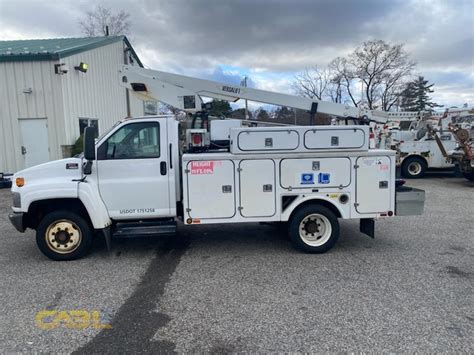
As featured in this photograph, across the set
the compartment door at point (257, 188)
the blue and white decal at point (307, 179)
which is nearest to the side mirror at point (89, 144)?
the compartment door at point (257, 188)

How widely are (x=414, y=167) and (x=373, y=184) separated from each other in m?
11.2

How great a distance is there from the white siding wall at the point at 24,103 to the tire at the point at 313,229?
11.1 metres

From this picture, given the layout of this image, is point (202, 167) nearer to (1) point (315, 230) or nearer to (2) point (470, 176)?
(1) point (315, 230)

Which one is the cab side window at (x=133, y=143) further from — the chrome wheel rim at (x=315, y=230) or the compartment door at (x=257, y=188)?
the chrome wheel rim at (x=315, y=230)

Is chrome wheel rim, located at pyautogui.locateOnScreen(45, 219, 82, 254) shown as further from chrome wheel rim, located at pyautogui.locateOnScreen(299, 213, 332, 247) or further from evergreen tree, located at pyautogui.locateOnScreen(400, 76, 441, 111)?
evergreen tree, located at pyautogui.locateOnScreen(400, 76, 441, 111)

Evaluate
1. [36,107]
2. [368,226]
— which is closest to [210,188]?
[368,226]

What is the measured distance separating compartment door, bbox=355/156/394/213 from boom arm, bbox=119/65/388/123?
56.5 inches

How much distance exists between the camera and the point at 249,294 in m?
4.55

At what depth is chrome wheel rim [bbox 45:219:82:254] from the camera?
5676 mm

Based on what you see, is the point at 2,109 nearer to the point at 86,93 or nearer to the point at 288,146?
the point at 86,93

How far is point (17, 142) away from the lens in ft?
45.8

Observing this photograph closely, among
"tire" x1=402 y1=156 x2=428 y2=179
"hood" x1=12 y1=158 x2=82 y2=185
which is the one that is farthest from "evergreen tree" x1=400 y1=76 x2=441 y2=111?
"hood" x1=12 y1=158 x2=82 y2=185

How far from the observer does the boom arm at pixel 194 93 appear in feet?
22.3

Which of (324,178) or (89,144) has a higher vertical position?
(89,144)
